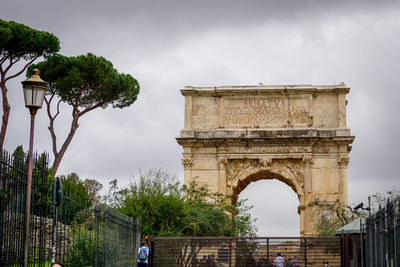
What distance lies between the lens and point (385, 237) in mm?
9523

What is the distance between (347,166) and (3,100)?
1443 centimetres

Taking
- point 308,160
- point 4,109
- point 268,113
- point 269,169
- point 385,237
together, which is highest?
point 4,109

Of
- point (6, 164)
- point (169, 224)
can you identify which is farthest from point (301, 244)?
point (6, 164)

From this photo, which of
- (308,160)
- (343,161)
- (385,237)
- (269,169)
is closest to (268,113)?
(269,169)

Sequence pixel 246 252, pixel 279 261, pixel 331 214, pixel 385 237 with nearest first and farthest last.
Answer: pixel 385 237 → pixel 279 261 → pixel 246 252 → pixel 331 214

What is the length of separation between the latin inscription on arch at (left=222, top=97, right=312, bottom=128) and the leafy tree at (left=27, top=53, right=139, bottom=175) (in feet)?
21.4

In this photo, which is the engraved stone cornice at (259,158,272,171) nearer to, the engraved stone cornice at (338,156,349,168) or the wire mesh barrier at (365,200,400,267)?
the engraved stone cornice at (338,156,349,168)

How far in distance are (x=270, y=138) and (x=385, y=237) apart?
1825 centimetres

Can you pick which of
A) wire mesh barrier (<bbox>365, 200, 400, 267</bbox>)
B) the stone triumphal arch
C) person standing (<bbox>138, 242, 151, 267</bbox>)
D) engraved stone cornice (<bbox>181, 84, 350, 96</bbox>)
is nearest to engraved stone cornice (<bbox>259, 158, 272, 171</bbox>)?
the stone triumphal arch

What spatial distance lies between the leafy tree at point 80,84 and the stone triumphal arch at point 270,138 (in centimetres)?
504

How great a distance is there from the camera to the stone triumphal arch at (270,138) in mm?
27781

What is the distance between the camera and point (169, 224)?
20.5m

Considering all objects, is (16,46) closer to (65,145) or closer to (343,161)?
(65,145)

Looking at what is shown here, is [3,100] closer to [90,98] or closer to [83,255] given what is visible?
[90,98]
